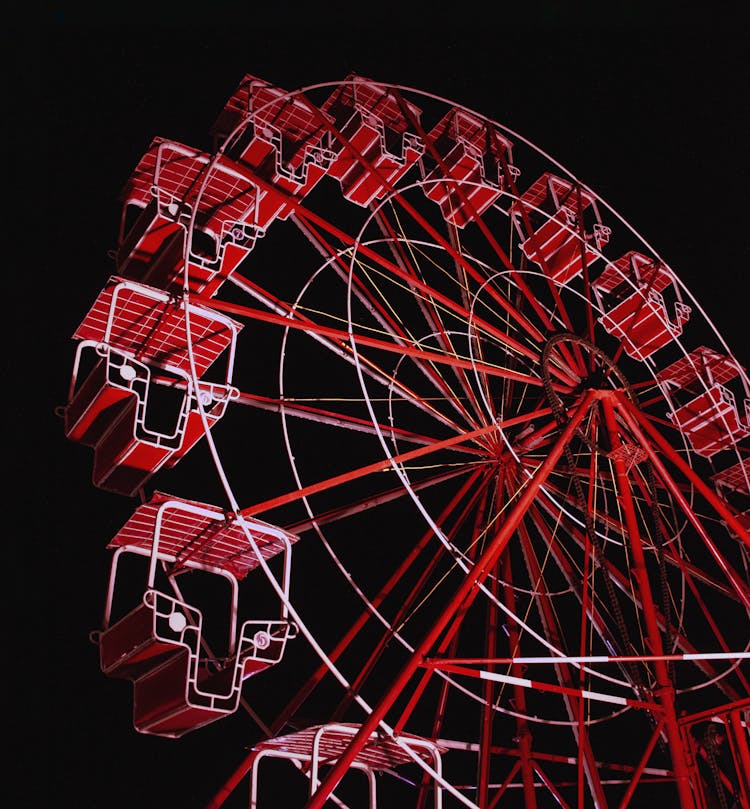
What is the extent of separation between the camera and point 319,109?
1008cm

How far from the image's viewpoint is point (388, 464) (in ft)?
27.7

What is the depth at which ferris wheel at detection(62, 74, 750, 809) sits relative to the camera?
767cm

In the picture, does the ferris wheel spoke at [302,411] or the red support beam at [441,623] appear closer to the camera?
the red support beam at [441,623]

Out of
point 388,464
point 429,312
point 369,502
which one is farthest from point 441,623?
point 429,312

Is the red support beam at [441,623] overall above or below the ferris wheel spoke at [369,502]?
above

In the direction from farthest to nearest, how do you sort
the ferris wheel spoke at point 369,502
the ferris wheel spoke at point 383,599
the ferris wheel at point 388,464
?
the ferris wheel spoke at point 369,502 < the ferris wheel spoke at point 383,599 < the ferris wheel at point 388,464

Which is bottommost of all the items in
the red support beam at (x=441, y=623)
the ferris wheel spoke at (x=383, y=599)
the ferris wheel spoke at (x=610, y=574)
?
the ferris wheel spoke at (x=383, y=599)

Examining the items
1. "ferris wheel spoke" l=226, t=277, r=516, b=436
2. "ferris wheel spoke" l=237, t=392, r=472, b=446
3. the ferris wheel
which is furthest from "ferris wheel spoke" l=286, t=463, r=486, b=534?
"ferris wheel spoke" l=226, t=277, r=516, b=436

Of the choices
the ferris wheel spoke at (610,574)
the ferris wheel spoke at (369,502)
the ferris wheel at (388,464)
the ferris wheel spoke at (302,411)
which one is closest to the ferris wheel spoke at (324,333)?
the ferris wheel at (388,464)

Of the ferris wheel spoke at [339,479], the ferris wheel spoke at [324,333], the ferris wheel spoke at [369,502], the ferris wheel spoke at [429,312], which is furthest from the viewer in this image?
the ferris wheel spoke at [429,312]

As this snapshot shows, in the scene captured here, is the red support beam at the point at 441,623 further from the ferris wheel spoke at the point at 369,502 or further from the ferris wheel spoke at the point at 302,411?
the ferris wheel spoke at the point at 369,502

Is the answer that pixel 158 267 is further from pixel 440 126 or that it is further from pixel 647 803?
pixel 647 803

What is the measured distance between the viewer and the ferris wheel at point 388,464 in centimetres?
767

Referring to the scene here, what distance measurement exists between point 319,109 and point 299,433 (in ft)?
24.4
